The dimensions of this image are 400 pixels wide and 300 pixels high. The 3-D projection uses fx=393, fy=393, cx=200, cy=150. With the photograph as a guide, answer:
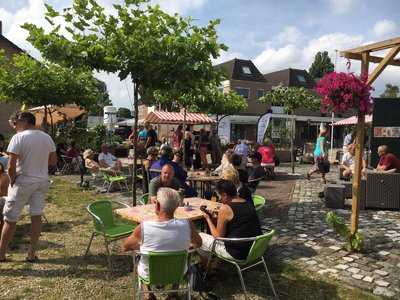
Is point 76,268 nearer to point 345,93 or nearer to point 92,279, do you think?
point 92,279

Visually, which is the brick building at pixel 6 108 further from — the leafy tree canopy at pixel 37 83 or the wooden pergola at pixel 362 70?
the wooden pergola at pixel 362 70

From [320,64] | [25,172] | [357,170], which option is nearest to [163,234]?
[25,172]

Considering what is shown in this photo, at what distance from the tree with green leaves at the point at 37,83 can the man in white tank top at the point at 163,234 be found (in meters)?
8.59

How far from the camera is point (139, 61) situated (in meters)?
6.16

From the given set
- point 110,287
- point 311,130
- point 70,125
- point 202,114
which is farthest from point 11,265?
point 311,130

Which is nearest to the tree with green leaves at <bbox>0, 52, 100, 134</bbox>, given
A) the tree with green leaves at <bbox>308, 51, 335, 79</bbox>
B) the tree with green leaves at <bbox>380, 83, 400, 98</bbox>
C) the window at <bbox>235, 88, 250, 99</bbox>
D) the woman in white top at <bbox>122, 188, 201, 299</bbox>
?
the woman in white top at <bbox>122, 188, 201, 299</bbox>

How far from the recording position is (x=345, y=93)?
4.93m

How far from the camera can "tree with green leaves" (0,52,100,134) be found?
11.5 m

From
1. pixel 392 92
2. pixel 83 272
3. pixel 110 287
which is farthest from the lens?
pixel 392 92

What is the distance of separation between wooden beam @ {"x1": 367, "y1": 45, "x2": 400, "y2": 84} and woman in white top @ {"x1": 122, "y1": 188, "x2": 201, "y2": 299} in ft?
11.0

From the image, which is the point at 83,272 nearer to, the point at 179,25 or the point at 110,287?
→ the point at 110,287

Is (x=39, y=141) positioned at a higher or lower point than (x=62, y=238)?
higher

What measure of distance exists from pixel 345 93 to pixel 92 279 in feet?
12.2

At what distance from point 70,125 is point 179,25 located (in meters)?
11.8
